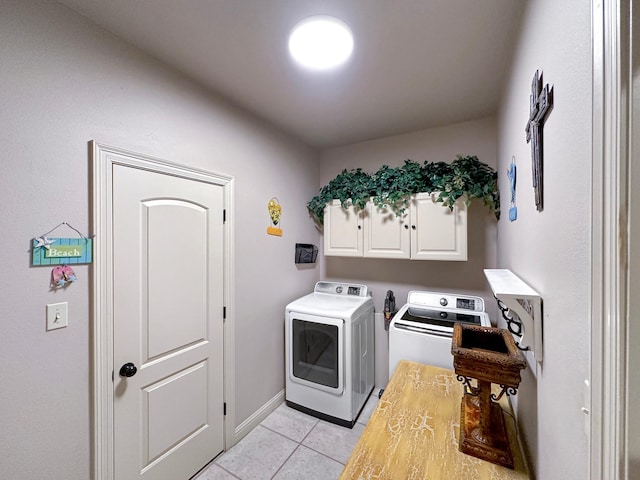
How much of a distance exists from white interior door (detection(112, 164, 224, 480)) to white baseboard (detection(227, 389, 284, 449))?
0.16 m

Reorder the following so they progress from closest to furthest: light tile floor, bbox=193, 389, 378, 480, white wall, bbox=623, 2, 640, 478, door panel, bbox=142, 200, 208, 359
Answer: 1. white wall, bbox=623, 2, 640, 478
2. door panel, bbox=142, 200, 208, 359
3. light tile floor, bbox=193, 389, 378, 480

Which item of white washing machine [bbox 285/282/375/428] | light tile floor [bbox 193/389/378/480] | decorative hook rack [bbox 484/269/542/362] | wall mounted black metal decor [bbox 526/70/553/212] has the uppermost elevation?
wall mounted black metal decor [bbox 526/70/553/212]

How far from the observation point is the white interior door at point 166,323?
1413mm

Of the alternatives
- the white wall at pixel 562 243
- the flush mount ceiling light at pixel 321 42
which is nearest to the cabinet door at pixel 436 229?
the white wall at pixel 562 243

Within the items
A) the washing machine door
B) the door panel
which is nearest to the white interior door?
the door panel

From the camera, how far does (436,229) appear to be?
7.29 feet

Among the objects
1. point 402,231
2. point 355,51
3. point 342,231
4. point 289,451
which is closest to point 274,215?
point 342,231

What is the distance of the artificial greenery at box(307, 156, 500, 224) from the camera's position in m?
2.08

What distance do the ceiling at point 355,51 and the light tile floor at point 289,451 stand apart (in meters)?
2.69

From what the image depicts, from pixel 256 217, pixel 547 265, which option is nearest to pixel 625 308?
pixel 547 265

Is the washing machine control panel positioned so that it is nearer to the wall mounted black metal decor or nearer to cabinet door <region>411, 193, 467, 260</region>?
cabinet door <region>411, 193, 467, 260</region>

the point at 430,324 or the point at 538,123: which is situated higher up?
the point at 538,123

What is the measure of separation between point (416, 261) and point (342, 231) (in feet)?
2.66

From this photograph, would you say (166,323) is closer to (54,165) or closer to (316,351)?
(54,165)
